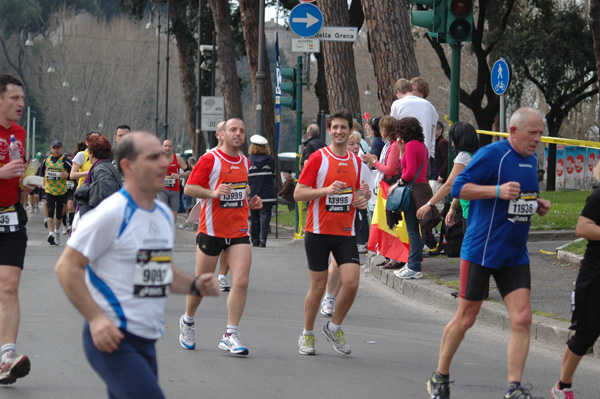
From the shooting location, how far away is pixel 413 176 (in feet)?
38.1

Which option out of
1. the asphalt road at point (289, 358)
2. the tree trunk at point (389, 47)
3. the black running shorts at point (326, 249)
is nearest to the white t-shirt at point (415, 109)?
the tree trunk at point (389, 47)

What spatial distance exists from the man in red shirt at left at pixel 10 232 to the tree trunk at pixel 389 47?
9.14 m

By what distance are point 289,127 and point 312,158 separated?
84.2 metres

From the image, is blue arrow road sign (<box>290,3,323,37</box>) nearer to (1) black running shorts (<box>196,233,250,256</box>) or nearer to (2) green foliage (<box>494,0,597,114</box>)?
(1) black running shorts (<box>196,233,250,256</box>)

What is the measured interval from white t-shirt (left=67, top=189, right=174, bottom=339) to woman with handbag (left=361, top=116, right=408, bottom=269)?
24.9 feet

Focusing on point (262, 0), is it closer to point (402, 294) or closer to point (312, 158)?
point (402, 294)

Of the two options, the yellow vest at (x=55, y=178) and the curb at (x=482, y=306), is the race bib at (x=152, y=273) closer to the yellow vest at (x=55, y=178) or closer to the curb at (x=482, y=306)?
the curb at (x=482, y=306)

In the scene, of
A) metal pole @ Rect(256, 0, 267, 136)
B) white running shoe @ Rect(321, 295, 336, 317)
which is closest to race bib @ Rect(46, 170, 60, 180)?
metal pole @ Rect(256, 0, 267, 136)

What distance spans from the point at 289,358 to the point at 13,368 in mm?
2163

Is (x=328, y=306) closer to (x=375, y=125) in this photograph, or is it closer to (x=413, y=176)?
(x=413, y=176)

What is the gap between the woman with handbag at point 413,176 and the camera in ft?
37.4

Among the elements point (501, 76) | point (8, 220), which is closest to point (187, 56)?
point (501, 76)

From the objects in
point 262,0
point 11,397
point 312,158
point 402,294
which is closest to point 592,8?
point 262,0

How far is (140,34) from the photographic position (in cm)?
7825
